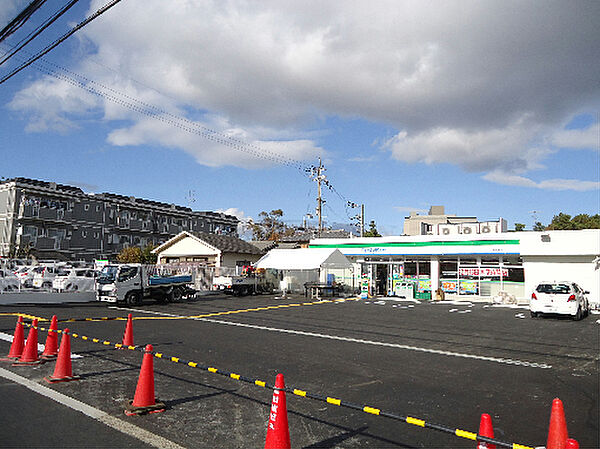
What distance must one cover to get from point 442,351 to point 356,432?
6.60 m

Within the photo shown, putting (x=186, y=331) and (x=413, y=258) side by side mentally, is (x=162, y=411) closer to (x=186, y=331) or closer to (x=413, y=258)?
(x=186, y=331)

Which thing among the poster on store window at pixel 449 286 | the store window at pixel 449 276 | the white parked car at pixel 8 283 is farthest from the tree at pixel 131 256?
the poster on store window at pixel 449 286

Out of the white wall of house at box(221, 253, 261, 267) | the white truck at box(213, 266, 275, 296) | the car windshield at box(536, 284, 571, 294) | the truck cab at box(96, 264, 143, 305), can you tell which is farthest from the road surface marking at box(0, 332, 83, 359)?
the white wall of house at box(221, 253, 261, 267)

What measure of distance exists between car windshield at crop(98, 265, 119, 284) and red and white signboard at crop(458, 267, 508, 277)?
71.1ft

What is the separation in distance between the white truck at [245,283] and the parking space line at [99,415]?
23839 mm

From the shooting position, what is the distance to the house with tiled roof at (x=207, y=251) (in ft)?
131

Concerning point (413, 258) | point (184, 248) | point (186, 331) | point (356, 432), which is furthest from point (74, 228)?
point (356, 432)

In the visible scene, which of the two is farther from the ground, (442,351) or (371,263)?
(371,263)

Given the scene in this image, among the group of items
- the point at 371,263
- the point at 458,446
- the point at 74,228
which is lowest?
the point at 458,446

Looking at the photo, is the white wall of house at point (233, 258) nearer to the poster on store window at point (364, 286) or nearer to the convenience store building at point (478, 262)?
the convenience store building at point (478, 262)

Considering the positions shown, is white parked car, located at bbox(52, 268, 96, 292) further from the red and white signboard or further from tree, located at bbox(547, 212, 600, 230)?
tree, located at bbox(547, 212, 600, 230)

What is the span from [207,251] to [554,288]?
28758 millimetres

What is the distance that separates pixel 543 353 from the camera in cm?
1105

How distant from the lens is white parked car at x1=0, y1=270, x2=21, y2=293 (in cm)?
2220
